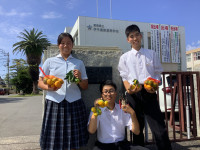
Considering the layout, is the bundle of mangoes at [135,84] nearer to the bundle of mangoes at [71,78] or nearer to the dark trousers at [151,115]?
the dark trousers at [151,115]

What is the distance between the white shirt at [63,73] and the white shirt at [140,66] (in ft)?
1.99

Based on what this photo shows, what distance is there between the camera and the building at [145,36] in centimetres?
2162

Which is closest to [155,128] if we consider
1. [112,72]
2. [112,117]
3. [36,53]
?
[112,117]

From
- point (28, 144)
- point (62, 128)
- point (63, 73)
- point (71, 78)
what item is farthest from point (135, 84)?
point (28, 144)

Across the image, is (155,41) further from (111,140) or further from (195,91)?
(111,140)

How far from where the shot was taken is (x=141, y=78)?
227 centimetres

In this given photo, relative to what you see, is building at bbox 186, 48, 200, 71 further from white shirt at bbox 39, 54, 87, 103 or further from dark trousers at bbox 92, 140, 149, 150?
white shirt at bbox 39, 54, 87, 103

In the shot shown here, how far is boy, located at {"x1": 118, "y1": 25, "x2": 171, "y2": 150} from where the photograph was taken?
7.19ft

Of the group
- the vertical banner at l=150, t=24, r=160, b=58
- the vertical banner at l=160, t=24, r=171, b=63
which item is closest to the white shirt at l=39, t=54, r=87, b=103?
the vertical banner at l=150, t=24, r=160, b=58

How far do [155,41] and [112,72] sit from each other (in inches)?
872

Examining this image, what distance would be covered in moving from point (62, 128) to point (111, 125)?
64 cm

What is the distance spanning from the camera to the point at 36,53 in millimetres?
31141

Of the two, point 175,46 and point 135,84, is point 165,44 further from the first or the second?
point 135,84

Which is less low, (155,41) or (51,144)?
(155,41)
